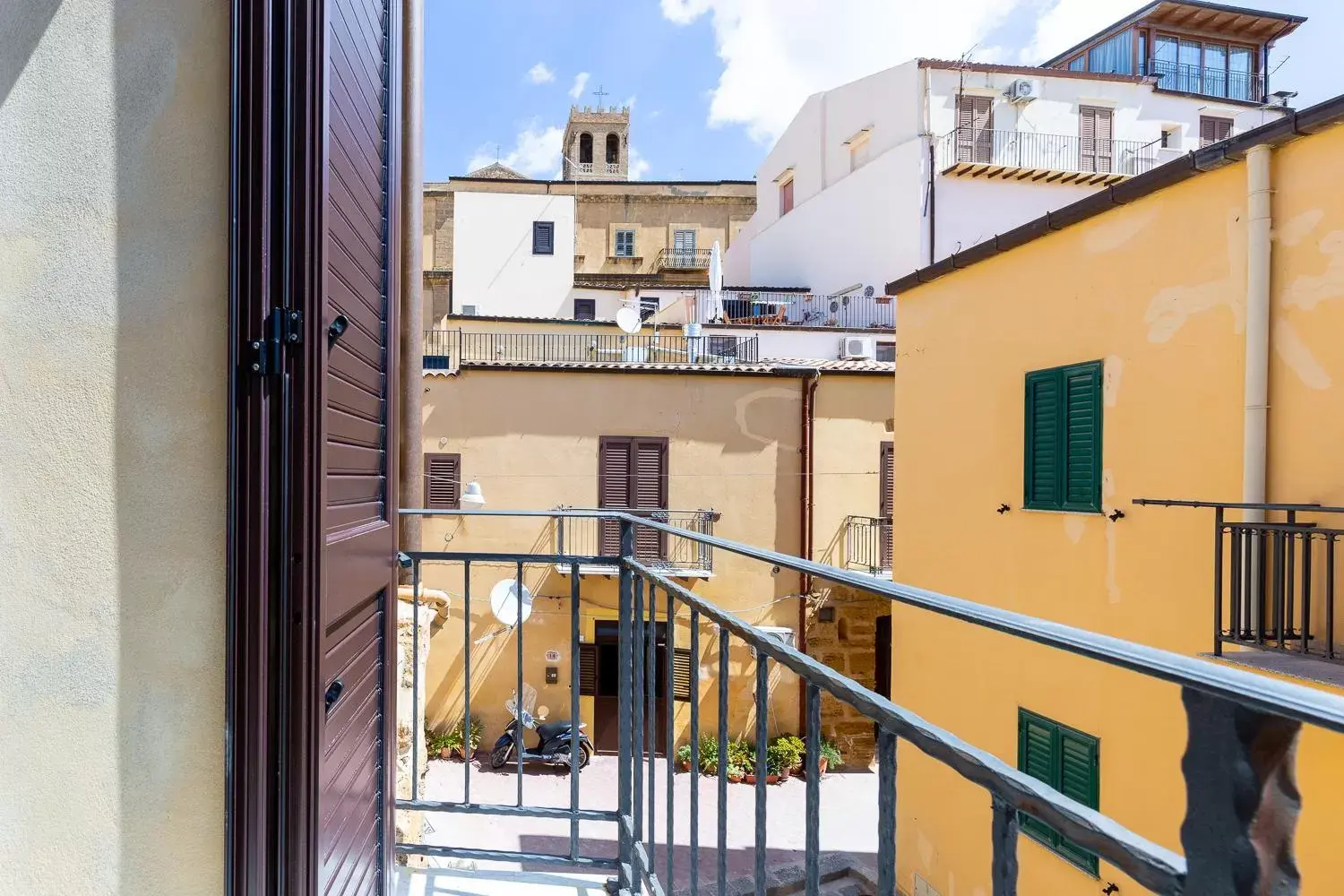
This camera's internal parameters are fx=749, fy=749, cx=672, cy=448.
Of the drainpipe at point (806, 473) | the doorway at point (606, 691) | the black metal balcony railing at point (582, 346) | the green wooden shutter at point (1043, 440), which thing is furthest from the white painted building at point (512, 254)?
the green wooden shutter at point (1043, 440)

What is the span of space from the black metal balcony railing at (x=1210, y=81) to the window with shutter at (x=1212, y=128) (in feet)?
3.81

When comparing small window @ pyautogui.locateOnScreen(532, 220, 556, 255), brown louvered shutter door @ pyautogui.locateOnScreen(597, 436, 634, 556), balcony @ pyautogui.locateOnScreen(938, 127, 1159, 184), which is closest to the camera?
brown louvered shutter door @ pyautogui.locateOnScreen(597, 436, 634, 556)

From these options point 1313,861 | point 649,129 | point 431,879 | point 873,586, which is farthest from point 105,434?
point 649,129

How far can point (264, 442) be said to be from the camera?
1.16m

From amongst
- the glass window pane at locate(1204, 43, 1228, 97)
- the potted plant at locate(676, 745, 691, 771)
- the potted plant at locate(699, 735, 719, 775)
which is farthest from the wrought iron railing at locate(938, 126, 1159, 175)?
the potted plant at locate(676, 745, 691, 771)

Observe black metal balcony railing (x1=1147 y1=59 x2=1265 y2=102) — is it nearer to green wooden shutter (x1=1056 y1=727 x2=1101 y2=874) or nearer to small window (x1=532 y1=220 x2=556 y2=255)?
small window (x1=532 y1=220 x2=556 y2=255)

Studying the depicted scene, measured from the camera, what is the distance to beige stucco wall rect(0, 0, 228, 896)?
3.82 feet

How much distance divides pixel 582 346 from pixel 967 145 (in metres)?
9.21

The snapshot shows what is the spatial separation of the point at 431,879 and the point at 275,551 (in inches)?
57.9

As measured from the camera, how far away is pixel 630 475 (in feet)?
36.0

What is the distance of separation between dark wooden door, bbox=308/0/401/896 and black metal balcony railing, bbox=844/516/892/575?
10022mm

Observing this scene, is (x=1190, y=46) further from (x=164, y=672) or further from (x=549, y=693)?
(x=164, y=672)

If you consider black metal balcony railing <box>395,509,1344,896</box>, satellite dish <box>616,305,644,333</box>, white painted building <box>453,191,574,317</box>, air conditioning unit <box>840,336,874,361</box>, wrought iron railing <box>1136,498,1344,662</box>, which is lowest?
wrought iron railing <box>1136,498,1344,662</box>

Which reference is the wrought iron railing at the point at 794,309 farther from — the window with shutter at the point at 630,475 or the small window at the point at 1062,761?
the small window at the point at 1062,761
